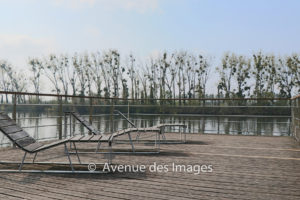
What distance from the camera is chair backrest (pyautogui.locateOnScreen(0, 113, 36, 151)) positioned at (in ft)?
10.2

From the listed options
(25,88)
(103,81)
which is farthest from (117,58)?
(25,88)

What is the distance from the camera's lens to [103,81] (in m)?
24.4

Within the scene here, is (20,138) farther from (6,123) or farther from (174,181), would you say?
(174,181)

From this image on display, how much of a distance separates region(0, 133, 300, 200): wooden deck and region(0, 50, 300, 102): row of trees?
17.1 m

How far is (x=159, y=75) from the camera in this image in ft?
74.0

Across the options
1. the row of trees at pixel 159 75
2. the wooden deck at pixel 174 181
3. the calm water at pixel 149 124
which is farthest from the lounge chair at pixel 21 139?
the row of trees at pixel 159 75

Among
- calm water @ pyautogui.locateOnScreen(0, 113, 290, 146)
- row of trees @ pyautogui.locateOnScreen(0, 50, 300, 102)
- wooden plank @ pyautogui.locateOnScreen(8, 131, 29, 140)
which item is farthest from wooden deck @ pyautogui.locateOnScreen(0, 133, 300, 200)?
row of trees @ pyautogui.locateOnScreen(0, 50, 300, 102)

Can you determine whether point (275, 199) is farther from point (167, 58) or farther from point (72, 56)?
point (72, 56)

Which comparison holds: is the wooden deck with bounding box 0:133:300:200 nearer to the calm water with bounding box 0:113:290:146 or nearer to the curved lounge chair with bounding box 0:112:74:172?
the curved lounge chair with bounding box 0:112:74:172

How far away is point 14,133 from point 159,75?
64.2ft

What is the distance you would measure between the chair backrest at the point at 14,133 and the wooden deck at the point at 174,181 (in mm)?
353

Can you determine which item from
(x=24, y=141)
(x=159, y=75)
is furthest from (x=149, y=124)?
(x=159, y=75)

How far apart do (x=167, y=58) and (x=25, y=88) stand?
12748 millimetres

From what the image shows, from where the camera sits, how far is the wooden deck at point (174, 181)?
2.29 metres
